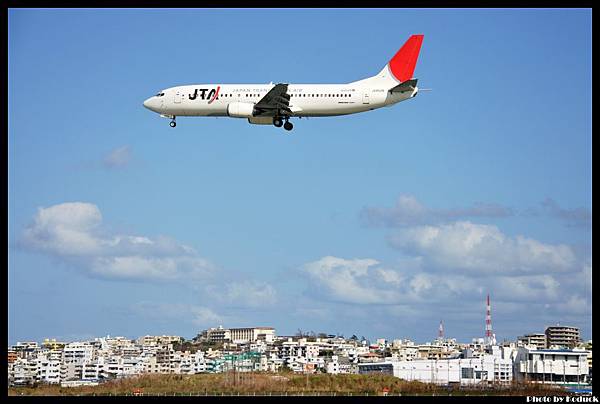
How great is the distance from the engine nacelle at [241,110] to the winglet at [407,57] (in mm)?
12643

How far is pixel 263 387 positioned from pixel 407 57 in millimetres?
31982

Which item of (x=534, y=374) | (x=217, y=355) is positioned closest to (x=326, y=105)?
(x=534, y=374)

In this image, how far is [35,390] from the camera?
90.8 meters

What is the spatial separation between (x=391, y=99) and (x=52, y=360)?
4463 inches

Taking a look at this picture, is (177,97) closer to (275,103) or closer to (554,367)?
(275,103)

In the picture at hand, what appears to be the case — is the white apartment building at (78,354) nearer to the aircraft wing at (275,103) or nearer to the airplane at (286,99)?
the airplane at (286,99)

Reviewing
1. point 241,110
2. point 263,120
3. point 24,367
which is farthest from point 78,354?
point 263,120

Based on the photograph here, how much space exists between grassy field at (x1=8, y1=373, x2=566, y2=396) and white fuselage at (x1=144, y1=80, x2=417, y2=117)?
2374 centimetres

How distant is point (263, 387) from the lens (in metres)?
95.9

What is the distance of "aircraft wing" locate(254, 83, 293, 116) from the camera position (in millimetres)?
75500

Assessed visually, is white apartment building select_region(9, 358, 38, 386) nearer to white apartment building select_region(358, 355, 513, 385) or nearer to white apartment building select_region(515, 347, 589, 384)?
white apartment building select_region(358, 355, 513, 385)

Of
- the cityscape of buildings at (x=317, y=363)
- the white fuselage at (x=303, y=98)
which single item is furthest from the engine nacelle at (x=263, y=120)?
the cityscape of buildings at (x=317, y=363)
